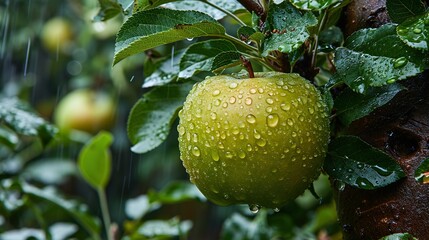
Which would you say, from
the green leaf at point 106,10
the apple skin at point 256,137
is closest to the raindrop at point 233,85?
the apple skin at point 256,137

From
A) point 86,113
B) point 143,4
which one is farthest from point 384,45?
point 86,113

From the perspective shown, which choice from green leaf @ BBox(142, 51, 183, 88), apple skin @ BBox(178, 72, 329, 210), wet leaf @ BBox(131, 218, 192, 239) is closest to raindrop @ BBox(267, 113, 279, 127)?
apple skin @ BBox(178, 72, 329, 210)

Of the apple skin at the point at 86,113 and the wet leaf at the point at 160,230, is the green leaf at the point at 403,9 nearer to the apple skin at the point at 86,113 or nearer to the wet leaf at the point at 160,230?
the wet leaf at the point at 160,230

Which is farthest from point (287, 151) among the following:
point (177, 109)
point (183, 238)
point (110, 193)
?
point (110, 193)

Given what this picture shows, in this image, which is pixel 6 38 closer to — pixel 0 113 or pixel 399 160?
pixel 0 113

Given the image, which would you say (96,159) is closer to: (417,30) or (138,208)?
(138,208)

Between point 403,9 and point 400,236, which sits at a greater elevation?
point 403,9
